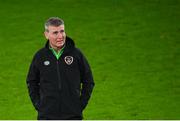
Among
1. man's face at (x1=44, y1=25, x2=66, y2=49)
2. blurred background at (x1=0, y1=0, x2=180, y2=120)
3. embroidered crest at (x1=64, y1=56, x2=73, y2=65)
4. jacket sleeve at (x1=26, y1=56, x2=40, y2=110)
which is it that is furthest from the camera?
blurred background at (x1=0, y1=0, x2=180, y2=120)

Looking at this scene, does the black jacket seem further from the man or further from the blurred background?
the blurred background

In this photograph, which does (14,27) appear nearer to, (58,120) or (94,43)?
(94,43)

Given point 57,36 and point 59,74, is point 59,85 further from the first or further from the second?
point 57,36

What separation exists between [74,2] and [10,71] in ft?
11.5

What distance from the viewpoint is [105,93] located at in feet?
36.3

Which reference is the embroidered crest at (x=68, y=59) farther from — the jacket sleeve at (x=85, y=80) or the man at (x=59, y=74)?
the jacket sleeve at (x=85, y=80)

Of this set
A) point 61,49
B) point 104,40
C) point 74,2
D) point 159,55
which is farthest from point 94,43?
point 61,49

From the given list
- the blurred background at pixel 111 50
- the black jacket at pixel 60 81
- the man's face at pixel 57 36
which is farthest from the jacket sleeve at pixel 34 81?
the blurred background at pixel 111 50

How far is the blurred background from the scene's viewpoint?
34.8ft

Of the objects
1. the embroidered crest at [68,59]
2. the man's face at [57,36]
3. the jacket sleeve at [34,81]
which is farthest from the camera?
the jacket sleeve at [34,81]

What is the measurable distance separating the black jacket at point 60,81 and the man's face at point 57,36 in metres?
0.11

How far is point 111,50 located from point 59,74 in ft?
19.5

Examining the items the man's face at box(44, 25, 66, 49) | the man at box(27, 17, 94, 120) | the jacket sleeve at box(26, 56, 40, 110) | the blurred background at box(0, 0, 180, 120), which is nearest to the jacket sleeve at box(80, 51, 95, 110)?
the man at box(27, 17, 94, 120)

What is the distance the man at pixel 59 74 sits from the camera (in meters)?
6.70
